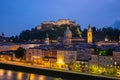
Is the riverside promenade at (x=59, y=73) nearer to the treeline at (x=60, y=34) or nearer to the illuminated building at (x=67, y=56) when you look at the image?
the illuminated building at (x=67, y=56)

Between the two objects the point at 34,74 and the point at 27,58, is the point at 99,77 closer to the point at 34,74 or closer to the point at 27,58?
the point at 34,74

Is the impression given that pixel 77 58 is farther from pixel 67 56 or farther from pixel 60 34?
pixel 60 34

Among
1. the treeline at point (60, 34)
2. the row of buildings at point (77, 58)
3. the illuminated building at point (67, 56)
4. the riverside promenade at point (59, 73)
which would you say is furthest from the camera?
the treeline at point (60, 34)

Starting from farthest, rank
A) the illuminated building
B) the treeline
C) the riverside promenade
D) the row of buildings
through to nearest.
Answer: the treeline → the illuminated building → the row of buildings → the riverside promenade

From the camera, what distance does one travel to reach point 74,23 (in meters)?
42.9

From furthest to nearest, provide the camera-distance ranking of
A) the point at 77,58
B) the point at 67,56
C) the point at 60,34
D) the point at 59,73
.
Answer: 1. the point at 60,34
2. the point at 67,56
3. the point at 77,58
4. the point at 59,73

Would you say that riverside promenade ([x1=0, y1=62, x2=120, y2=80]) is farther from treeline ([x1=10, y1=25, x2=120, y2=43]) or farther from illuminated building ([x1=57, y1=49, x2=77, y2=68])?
treeline ([x1=10, y1=25, x2=120, y2=43])

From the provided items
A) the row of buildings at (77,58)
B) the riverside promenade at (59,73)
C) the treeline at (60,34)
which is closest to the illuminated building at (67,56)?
the row of buildings at (77,58)

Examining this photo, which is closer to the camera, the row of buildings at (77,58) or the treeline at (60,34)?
the row of buildings at (77,58)

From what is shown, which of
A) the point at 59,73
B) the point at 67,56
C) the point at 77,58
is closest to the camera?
the point at 59,73

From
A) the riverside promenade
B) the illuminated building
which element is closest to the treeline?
the illuminated building

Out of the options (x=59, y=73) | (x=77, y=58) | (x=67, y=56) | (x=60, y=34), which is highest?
(x=60, y=34)

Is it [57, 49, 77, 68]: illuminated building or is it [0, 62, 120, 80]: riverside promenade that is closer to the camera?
[0, 62, 120, 80]: riverside promenade

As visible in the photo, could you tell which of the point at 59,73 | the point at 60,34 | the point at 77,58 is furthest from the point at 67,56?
the point at 60,34
